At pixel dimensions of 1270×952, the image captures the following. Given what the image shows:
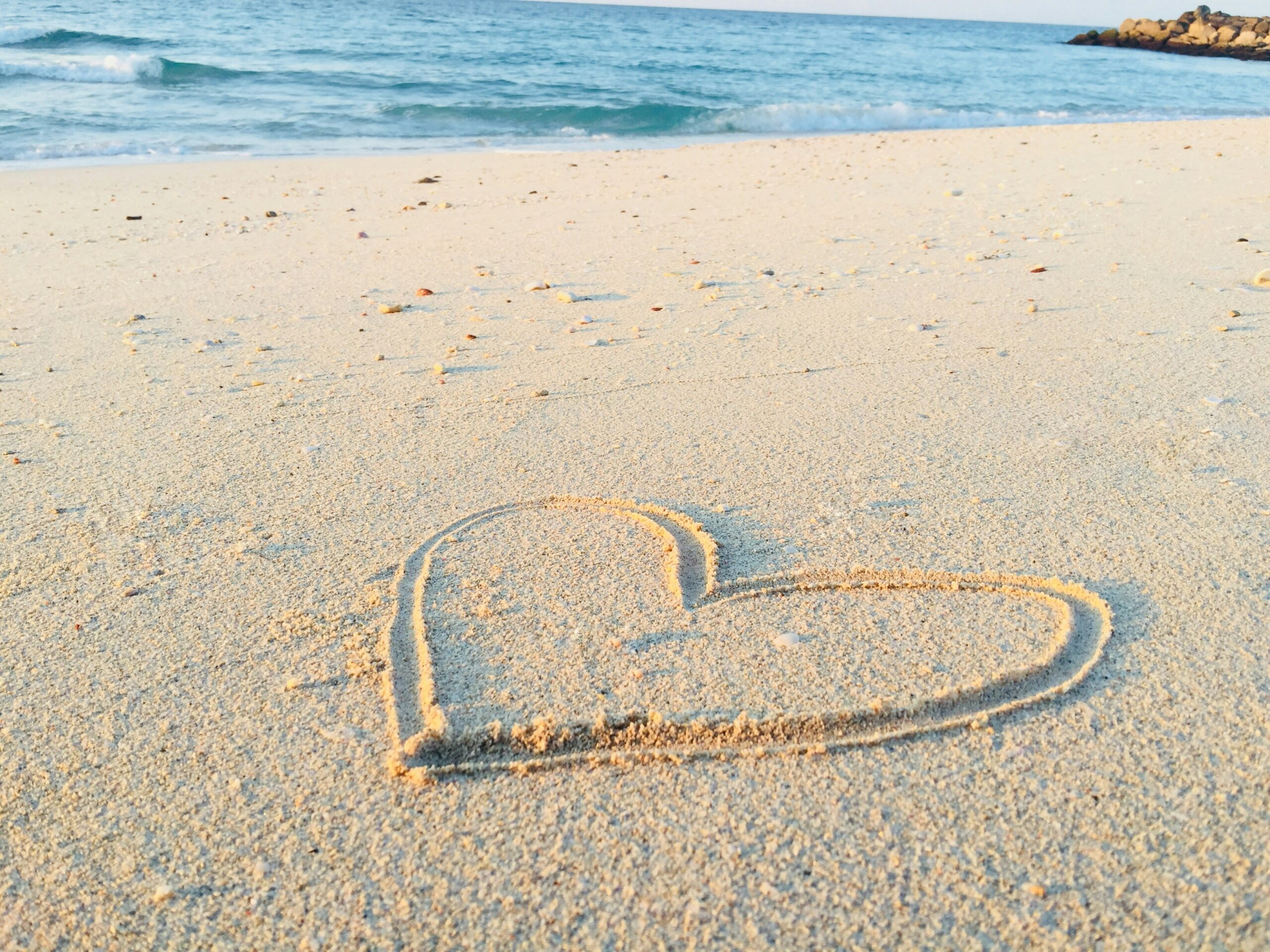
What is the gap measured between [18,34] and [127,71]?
6006mm

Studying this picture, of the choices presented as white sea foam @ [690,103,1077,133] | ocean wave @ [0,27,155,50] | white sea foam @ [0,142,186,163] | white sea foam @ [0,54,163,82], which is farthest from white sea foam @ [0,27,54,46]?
white sea foam @ [690,103,1077,133]

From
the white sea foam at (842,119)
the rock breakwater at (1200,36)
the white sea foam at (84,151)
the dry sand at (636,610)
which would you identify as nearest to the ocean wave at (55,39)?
the white sea foam at (84,151)

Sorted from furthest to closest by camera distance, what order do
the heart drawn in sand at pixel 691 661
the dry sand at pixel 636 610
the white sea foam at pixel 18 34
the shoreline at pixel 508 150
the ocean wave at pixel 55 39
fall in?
1. the white sea foam at pixel 18 34
2. the ocean wave at pixel 55 39
3. the shoreline at pixel 508 150
4. the heart drawn in sand at pixel 691 661
5. the dry sand at pixel 636 610

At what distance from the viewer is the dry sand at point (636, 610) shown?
1.23 metres

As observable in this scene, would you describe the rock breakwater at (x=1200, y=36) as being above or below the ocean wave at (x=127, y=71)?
above

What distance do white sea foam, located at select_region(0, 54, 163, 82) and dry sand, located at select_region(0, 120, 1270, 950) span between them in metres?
12.6

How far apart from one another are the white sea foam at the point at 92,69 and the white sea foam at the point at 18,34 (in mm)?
3324

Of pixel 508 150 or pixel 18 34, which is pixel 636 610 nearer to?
pixel 508 150

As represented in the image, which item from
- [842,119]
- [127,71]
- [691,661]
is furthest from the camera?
A: [127,71]

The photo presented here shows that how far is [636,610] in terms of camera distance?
1.78 meters

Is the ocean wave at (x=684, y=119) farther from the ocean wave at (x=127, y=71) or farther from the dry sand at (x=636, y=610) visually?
the dry sand at (x=636, y=610)

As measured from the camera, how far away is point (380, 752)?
144 centimetres

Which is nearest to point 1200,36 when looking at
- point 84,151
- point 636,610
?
point 84,151

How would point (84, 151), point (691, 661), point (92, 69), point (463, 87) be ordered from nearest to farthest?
point (691, 661) → point (84, 151) → point (463, 87) → point (92, 69)
